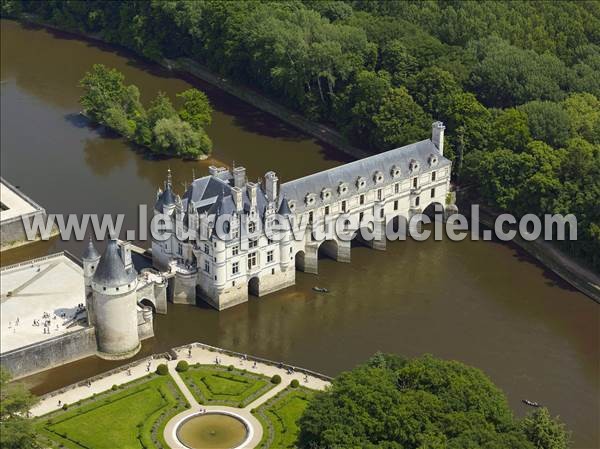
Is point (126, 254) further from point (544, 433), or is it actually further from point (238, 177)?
point (544, 433)

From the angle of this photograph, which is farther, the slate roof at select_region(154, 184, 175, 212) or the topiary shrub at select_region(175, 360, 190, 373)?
the slate roof at select_region(154, 184, 175, 212)

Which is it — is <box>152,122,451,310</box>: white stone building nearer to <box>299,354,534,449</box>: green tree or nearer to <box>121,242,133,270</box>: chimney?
<box>121,242,133,270</box>: chimney

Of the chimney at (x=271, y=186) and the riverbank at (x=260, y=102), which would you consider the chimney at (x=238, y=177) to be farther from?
the riverbank at (x=260, y=102)

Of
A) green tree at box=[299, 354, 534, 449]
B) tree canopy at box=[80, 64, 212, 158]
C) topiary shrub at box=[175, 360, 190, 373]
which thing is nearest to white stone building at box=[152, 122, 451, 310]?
topiary shrub at box=[175, 360, 190, 373]

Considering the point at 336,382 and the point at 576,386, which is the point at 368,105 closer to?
the point at 576,386

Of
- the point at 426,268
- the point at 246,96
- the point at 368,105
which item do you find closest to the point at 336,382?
the point at 426,268

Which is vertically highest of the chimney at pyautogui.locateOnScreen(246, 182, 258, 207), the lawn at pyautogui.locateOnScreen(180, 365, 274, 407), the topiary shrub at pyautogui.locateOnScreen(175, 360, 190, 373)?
the chimney at pyautogui.locateOnScreen(246, 182, 258, 207)

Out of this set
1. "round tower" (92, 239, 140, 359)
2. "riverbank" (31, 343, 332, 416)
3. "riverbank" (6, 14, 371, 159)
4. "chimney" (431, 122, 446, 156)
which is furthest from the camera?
"riverbank" (6, 14, 371, 159)
